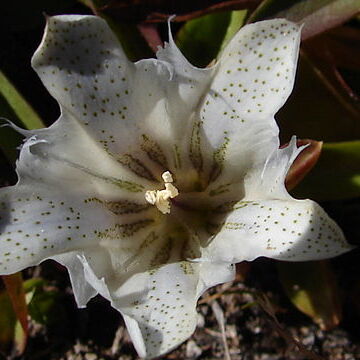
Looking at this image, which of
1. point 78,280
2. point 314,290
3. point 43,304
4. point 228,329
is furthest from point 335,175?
point 43,304

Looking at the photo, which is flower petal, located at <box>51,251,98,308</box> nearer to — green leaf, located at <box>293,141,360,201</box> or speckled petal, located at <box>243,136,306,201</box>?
speckled petal, located at <box>243,136,306,201</box>

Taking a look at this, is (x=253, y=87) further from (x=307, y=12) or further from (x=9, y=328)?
(x=9, y=328)

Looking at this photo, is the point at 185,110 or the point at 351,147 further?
the point at 351,147

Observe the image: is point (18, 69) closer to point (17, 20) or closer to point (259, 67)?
point (17, 20)

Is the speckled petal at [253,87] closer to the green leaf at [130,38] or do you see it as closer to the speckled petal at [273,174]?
the speckled petal at [273,174]

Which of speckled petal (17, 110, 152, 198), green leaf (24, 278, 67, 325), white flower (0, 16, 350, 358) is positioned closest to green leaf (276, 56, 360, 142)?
white flower (0, 16, 350, 358)

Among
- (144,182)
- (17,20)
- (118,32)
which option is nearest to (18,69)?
(17,20)

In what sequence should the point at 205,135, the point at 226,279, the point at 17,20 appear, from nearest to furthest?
the point at 226,279 < the point at 205,135 < the point at 17,20
